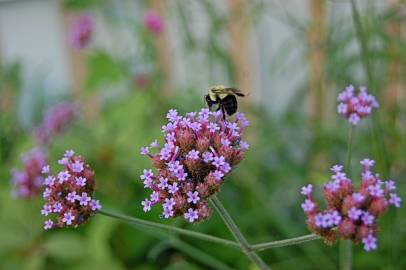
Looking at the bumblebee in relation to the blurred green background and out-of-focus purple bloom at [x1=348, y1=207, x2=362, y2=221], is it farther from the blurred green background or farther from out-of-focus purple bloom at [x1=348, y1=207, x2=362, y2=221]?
the blurred green background

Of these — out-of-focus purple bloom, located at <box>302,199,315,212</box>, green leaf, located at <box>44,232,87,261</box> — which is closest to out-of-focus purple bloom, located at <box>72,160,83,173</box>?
out-of-focus purple bloom, located at <box>302,199,315,212</box>

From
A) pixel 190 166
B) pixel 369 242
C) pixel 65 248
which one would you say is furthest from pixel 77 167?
pixel 65 248

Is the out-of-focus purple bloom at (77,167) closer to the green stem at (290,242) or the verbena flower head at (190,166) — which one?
the verbena flower head at (190,166)

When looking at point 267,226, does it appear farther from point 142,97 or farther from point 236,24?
point 236,24

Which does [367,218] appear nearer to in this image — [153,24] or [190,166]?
[190,166]

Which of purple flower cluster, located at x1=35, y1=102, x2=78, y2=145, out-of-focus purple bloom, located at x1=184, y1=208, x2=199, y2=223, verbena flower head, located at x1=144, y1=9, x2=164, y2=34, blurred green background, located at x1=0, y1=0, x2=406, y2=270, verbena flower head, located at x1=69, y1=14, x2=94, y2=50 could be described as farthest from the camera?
verbena flower head, located at x1=144, y1=9, x2=164, y2=34

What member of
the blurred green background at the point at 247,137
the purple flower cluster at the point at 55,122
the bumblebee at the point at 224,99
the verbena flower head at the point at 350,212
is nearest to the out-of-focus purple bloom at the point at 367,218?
the verbena flower head at the point at 350,212
